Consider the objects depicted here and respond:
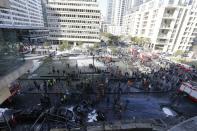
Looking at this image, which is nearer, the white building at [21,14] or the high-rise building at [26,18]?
the high-rise building at [26,18]

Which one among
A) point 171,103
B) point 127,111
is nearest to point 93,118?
point 127,111

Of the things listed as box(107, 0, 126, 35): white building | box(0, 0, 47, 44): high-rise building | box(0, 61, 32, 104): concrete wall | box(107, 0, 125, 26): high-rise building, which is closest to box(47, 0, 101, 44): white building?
box(0, 0, 47, 44): high-rise building

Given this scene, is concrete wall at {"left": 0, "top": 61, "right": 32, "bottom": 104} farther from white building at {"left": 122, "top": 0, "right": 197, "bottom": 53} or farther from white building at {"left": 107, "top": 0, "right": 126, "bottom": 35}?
white building at {"left": 107, "top": 0, "right": 126, "bottom": 35}

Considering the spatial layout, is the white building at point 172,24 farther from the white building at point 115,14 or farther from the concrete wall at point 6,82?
the white building at point 115,14

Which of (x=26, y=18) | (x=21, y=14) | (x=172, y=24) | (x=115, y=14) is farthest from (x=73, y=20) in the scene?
(x=115, y=14)

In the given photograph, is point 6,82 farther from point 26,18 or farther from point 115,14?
point 115,14

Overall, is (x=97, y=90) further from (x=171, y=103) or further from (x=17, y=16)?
(x=17, y=16)

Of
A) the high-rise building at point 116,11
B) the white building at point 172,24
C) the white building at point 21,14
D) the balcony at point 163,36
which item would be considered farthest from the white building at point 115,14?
the balcony at point 163,36
